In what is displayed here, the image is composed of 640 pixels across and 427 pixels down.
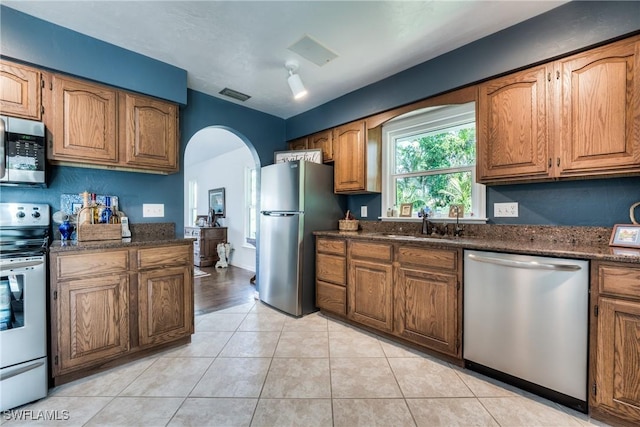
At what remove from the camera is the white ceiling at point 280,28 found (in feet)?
5.68

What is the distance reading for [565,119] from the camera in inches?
68.4

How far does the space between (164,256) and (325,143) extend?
7.20 feet

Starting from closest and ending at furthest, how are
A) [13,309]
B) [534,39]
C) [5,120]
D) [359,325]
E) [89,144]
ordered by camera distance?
[13,309]
[5,120]
[534,39]
[89,144]
[359,325]

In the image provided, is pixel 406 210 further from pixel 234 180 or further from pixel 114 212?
pixel 234 180

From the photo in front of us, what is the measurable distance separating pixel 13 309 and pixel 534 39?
149 inches

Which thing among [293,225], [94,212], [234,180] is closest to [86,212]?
[94,212]

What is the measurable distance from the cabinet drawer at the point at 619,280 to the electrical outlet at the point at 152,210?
132 inches

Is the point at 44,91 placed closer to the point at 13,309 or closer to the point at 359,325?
the point at 13,309

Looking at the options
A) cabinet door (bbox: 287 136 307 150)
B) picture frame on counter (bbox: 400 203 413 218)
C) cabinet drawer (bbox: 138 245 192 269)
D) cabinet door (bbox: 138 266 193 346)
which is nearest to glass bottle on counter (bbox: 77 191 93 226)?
cabinet drawer (bbox: 138 245 192 269)

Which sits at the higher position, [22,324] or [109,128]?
[109,128]

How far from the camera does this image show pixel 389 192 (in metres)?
3.08

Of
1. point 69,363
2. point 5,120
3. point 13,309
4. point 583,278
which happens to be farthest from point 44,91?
A: point 583,278

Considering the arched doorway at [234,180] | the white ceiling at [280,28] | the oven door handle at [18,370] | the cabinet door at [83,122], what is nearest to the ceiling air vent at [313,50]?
the white ceiling at [280,28]

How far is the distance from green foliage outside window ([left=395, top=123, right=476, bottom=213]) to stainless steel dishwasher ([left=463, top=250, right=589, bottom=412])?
0.90 meters
